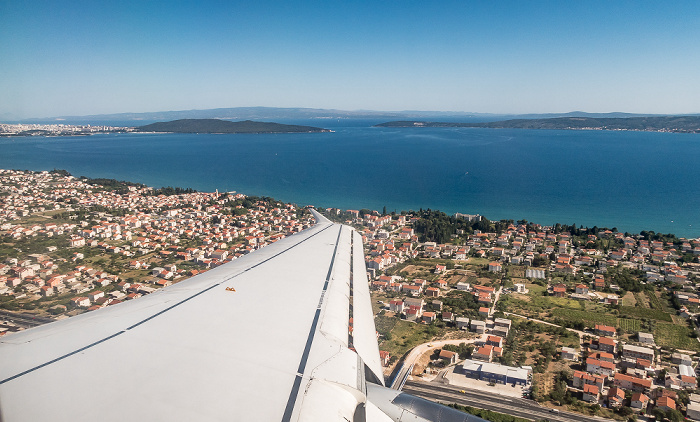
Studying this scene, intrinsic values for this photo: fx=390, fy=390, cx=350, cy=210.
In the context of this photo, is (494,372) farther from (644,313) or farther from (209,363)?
(209,363)

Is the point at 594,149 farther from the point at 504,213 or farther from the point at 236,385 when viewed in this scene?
the point at 236,385

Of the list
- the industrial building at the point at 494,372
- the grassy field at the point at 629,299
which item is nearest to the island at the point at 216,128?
the grassy field at the point at 629,299

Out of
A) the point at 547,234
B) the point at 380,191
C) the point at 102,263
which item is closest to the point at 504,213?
the point at 547,234

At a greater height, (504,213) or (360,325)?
(360,325)

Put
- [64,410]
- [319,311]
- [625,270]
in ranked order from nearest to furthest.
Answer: [64,410], [319,311], [625,270]

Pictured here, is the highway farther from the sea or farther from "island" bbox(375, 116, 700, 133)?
"island" bbox(375, 116, 700, 133)

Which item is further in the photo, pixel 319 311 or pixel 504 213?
pixel 504 213

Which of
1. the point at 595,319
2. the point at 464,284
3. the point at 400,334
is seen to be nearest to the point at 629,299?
the point at 595,319
